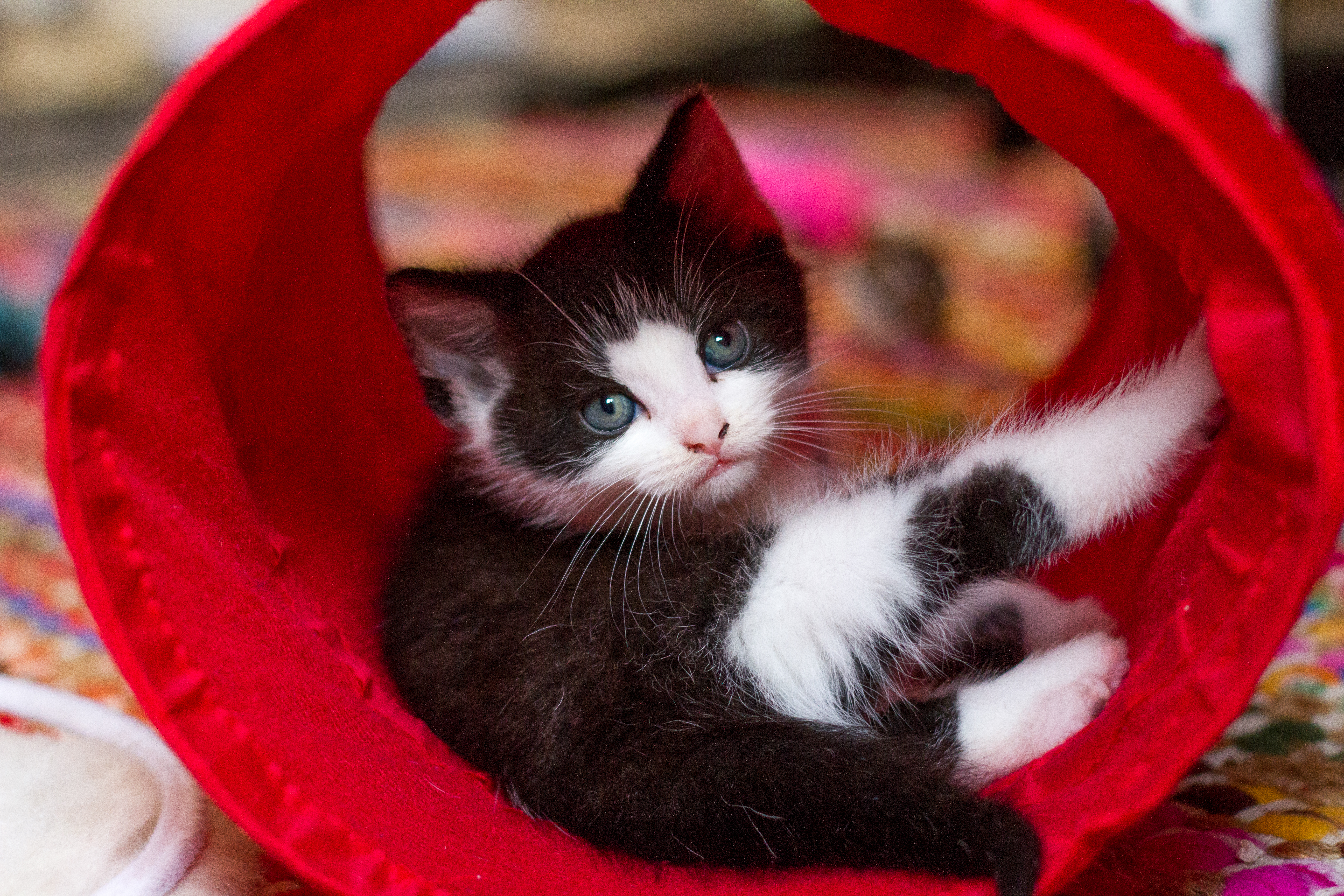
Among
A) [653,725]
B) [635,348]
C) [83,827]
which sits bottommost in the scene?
[83,827]

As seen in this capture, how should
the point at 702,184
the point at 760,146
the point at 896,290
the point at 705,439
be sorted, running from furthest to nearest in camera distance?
1. the point at 760,146
2. the point at 896,290
3. the point at 702,184
4. the point at 705,439

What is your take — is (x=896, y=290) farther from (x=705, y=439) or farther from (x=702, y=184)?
(x=705, y=439)

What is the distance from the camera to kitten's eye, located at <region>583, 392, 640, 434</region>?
1.27 metres

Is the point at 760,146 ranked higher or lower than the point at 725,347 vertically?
higher

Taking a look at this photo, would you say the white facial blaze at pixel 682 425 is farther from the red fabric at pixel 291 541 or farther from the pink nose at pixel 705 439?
the red fabric at pixel 291 541

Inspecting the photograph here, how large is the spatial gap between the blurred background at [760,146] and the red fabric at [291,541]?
15.6 inches

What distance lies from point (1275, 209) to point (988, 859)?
56 cm


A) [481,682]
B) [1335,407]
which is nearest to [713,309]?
[481,682]

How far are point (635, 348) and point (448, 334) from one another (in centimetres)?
27

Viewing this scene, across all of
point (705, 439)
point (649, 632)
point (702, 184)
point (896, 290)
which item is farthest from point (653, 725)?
point (896, 290)

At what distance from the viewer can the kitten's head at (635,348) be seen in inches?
48.8

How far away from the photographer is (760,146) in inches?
158

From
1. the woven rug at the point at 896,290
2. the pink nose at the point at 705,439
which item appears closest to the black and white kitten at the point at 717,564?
the pink nose at the point at 705,439

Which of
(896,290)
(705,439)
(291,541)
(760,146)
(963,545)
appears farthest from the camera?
(760,146)
